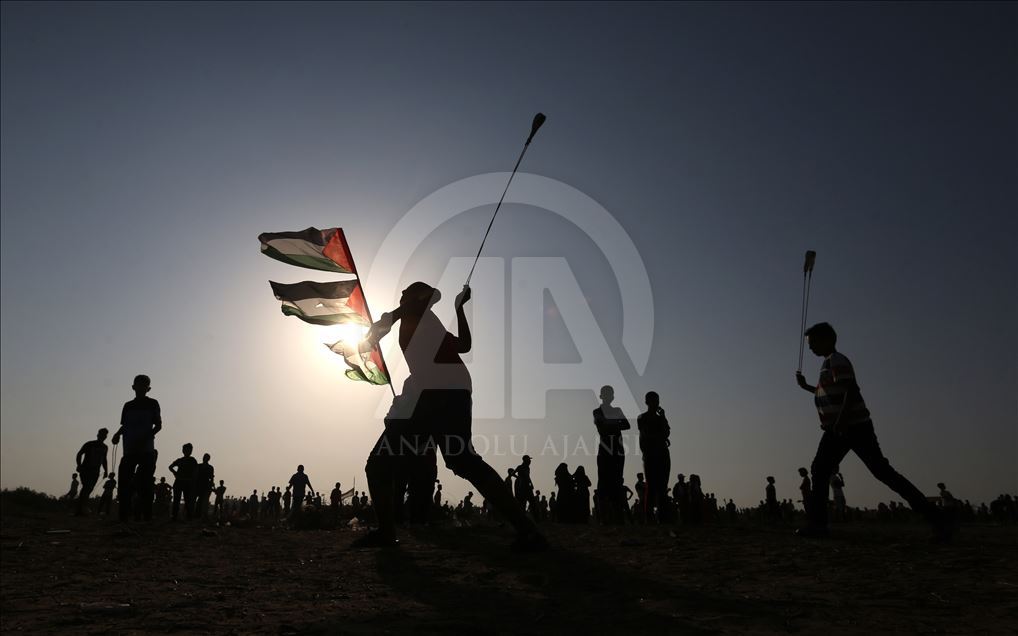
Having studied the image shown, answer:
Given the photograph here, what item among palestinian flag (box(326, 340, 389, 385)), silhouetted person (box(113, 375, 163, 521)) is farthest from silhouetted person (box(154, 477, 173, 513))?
palestinian flag (box(326, 340, 389, 385))

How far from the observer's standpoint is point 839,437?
6.07 m

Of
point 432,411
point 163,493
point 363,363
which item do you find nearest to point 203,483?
point 163,493

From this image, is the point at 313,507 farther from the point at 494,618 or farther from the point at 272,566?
the point at 494,618

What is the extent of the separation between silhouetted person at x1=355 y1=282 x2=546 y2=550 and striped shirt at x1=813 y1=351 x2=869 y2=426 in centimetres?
290

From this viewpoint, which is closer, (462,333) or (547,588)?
(547,588)

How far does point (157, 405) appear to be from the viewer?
10008 millimetres

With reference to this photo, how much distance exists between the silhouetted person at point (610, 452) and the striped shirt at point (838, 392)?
3759 mm

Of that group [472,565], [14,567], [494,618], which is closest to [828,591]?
[494,618]

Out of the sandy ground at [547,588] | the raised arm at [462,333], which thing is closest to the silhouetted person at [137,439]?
the sandy ground at [547,588]

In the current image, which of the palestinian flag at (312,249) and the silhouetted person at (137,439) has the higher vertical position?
the palestinian flag at (312,249)

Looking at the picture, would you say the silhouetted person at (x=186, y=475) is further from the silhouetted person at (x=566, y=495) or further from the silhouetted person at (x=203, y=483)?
the silhouetted person at (x=566, y=495)

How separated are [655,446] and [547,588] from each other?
202 inches

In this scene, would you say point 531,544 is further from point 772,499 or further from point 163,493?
point 163,493

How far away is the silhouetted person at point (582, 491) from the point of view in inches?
502
